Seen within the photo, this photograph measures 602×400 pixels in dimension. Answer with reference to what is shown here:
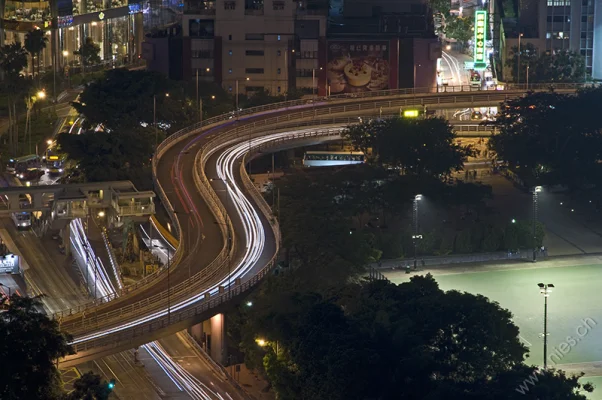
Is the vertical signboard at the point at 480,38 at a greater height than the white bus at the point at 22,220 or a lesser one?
greater

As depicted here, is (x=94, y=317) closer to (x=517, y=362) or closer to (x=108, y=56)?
(x=517, y=362)

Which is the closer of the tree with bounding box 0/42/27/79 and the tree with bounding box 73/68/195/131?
the tree with bounding box 73/68/195/131

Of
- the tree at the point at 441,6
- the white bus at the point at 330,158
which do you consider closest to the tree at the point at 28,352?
the white bus at the point at 330,158

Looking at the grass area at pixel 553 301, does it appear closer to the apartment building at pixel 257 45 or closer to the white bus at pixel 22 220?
the white bus at pixel 22 220

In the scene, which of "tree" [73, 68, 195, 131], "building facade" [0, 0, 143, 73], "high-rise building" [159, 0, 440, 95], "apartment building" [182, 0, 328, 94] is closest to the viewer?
"tree" [73, 68, 195, 131]

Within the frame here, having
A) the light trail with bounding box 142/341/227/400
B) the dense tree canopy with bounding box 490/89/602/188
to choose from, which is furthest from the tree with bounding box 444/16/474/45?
the light trail with bounding box 142/341/227/400

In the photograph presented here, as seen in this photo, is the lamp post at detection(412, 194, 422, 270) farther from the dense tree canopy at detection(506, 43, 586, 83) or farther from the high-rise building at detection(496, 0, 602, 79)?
the high-rise building at detection(496, 0, 602, 79)
